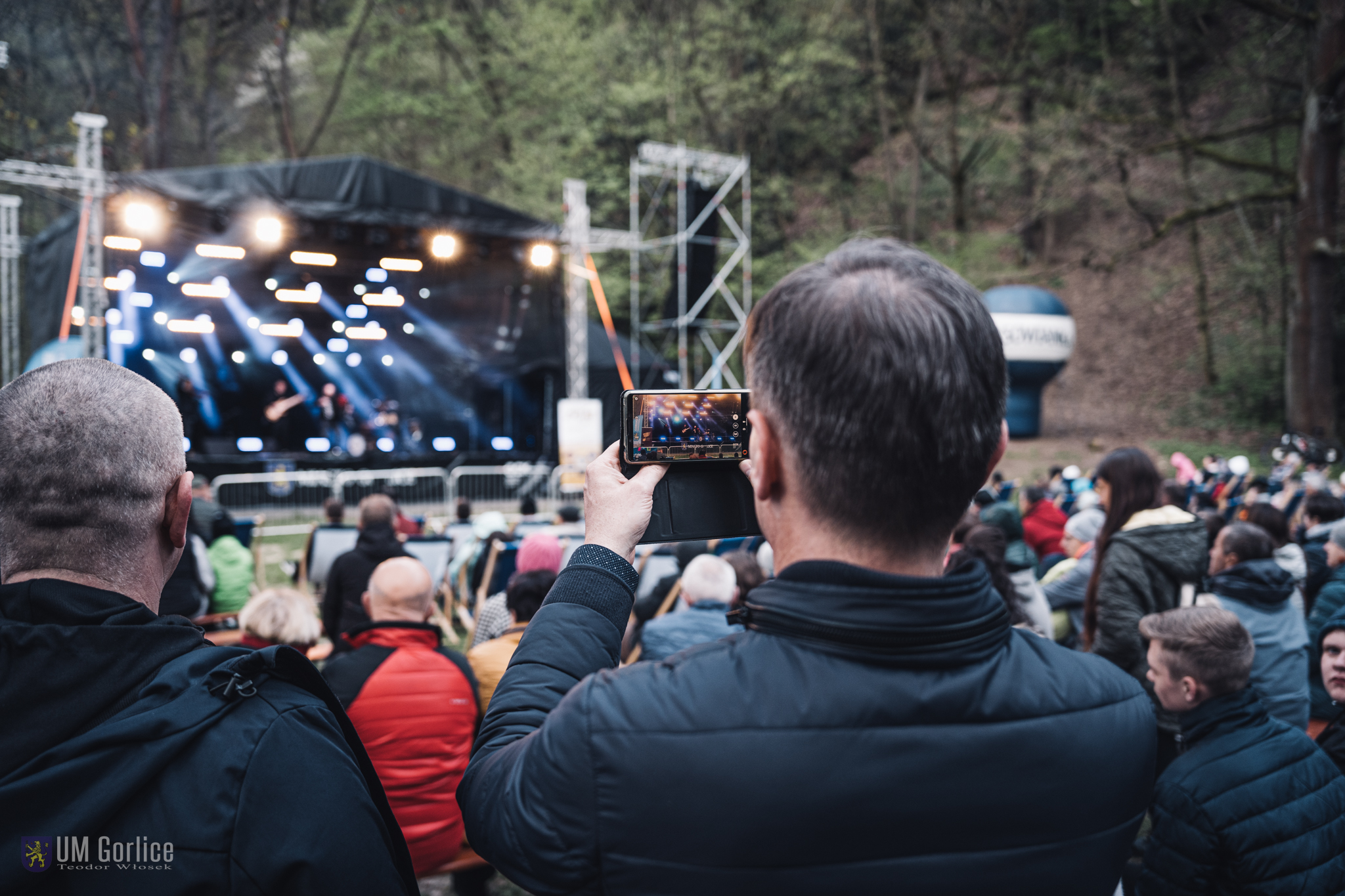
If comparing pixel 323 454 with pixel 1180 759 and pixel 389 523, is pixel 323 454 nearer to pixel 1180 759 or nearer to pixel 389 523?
pixel 389 523

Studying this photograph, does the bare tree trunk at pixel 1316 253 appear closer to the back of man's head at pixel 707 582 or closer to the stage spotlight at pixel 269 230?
the back of man's head at pixel 707 582

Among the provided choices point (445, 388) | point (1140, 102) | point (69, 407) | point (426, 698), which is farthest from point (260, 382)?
point (1140, 102)

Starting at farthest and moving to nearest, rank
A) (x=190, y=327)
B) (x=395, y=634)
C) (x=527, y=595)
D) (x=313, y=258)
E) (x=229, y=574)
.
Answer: (x=190, y=327) < (x=313, y=258) < (x=229, y=574) < (x=527, y=595) < (x=395, y=634)

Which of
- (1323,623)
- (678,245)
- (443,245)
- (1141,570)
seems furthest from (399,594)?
(678,245)

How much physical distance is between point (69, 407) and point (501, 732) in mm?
803

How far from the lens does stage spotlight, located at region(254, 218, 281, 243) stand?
434 inches

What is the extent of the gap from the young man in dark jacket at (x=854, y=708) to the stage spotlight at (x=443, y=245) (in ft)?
40.0

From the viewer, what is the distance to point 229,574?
19.4 feet

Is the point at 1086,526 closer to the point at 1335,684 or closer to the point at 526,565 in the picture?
the point at 1335,684

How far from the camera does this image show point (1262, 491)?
8219mm

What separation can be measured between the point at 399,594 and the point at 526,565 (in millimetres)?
2208

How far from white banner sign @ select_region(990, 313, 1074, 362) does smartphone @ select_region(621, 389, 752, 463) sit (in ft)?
58.4

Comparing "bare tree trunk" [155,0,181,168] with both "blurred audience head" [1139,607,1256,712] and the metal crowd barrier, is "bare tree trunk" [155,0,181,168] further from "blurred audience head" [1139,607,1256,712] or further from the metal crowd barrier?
"blurred audience head" [1139,607,1256,712]

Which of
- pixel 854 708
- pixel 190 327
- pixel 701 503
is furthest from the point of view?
pixel 190 327
